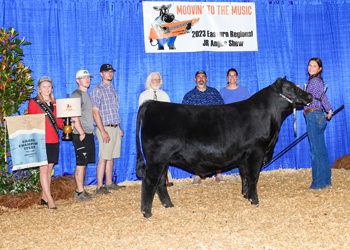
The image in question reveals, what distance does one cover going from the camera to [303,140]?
698cm

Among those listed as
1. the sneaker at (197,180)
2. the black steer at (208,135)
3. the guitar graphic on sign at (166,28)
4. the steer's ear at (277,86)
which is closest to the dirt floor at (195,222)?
the black steer at (208,135)

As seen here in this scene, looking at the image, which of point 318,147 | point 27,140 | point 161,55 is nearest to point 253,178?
point 318,147

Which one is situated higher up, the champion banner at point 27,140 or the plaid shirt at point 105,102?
the plaid shirt at point 105,102

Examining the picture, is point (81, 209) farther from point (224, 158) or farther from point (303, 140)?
point (303, 140)

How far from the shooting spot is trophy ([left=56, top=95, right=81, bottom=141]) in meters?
4.41

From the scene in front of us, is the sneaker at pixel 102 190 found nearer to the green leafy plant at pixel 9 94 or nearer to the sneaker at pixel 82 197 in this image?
the sneaker at pixel 82 197

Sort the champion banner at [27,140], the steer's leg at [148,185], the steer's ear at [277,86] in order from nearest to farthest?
the steer's leg at [148,185] → the champion banner at [27,140] → the steer's ear at [277,86]

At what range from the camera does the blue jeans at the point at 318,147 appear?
4.84 m

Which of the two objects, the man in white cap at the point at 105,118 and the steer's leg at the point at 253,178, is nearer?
the steer's leg at the point at 253,178

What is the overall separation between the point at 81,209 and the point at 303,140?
4.65 m

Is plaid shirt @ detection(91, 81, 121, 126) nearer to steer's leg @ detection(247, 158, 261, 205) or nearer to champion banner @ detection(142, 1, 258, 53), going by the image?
champion banner @ detection(142, 1, 258, 53)

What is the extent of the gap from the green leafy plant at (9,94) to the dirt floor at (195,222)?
1.55 feet

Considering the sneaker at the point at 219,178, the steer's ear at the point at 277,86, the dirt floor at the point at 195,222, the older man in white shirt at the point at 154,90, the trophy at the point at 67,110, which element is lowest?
the dirt floor at the point at 195,222

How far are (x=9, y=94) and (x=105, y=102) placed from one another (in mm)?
1351
